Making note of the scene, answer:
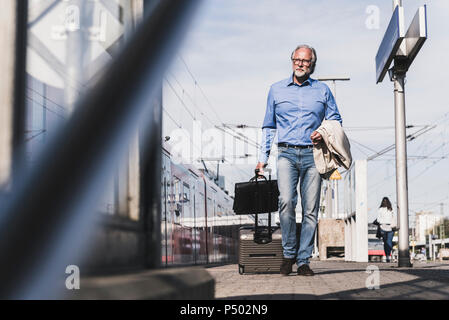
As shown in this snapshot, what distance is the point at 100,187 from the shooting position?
2.13m

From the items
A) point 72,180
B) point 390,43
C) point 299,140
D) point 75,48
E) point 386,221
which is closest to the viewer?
point 72,180

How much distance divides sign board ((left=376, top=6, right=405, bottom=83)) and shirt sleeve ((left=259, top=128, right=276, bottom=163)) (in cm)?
584

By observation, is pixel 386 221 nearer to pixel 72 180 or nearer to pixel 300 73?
pixel 300 73

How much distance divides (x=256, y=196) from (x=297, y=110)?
52.6 inches

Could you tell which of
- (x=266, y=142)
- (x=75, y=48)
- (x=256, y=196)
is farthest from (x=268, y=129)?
(x=75, y=48)

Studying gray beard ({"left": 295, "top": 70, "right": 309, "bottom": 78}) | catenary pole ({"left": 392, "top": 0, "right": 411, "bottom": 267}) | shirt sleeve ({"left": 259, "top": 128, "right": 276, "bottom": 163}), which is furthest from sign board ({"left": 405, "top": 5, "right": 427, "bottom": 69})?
shirt sleeve ({"left": 259, "top": 128, "right": 276, "bottom": 163})

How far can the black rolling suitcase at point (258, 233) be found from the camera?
798 cm

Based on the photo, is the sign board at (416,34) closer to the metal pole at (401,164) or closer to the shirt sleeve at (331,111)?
the metal pole at (401,164)

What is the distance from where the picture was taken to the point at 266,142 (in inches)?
290

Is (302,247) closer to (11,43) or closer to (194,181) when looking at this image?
(11,43)

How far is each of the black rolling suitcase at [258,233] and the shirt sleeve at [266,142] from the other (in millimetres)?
404

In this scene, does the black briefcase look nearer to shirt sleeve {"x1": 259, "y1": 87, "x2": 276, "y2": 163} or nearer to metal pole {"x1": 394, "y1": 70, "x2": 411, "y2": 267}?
shirt sleeve {"x1": 259, "y1": 87, "x2": 276, "y2": 163}

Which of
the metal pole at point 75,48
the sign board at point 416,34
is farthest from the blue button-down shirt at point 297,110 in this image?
the sign board at point 416,34
